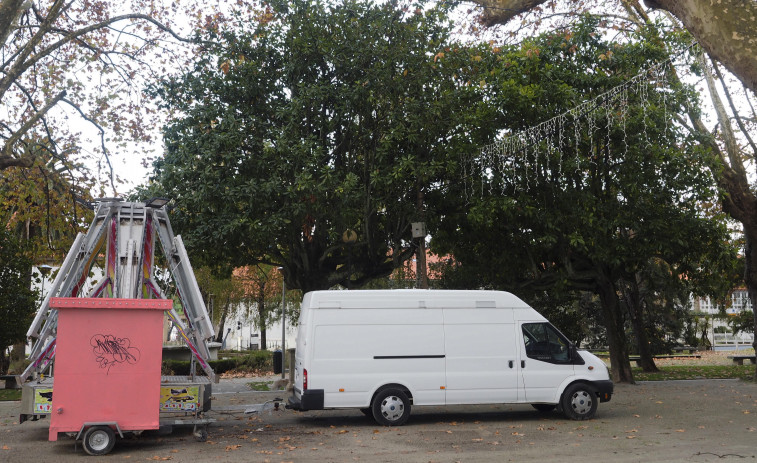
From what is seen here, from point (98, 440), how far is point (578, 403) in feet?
26.8

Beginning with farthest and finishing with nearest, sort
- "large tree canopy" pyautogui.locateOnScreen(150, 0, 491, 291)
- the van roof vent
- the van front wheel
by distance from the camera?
"large tree canopy" pyautogui.locateOnScreen(150, 0, 491, 291)
the van roof vent
the van front wheel

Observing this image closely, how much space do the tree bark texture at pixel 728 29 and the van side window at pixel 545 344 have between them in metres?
6.84

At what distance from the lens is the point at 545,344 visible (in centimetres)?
1270

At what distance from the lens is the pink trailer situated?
9.21 m

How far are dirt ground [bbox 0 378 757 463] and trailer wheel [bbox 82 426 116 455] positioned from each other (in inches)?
5.4

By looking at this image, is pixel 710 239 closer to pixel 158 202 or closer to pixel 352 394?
pixel 352 394

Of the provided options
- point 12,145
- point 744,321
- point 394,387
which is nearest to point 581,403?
→ point 394,387

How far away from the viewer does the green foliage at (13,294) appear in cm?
1977

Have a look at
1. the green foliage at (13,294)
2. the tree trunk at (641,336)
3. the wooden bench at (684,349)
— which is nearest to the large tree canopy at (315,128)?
the green foliage at (13,294)

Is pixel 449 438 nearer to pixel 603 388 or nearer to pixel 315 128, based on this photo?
pixel 603 388

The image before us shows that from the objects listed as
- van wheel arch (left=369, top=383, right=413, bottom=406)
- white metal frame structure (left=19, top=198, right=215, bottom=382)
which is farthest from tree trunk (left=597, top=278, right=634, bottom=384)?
white metal frame structure (left=19, top=198, right=215, bottom=382)

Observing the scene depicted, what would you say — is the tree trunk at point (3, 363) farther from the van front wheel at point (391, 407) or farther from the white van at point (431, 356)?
the van front wheel at point (391, 407)

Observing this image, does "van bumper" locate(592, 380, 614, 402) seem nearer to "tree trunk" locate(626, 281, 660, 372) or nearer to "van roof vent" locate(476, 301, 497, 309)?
"van roof vent" locate(476, 301, 497, 309)

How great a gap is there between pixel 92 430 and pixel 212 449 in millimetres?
1637
